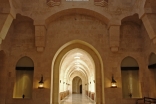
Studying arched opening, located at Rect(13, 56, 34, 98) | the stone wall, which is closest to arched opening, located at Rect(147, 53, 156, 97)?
the stone wall

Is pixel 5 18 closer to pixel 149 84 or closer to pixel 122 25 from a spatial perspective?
pixel 122 25

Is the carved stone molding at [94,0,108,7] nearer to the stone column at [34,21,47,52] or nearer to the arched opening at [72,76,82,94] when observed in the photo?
the stone column at [34,21,47,52]

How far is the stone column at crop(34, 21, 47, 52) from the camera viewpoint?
11157 mm

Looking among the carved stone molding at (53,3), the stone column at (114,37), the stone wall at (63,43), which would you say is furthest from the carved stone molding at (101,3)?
the carved stone molding at (53,3)

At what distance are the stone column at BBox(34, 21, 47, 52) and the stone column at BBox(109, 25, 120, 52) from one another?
490 centimetres

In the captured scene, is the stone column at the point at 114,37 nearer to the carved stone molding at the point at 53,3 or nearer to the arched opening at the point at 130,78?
the arched opening at the point at 130,78

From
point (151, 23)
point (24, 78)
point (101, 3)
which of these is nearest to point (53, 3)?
point (101, 3)

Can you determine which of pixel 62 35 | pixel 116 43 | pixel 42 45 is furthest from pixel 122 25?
pixel 42 45

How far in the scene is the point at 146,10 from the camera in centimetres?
925

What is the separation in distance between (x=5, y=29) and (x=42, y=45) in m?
2.84

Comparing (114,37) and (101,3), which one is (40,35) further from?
A: (114,37)

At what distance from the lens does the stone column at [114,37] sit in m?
11.3

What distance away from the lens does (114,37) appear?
1142 cm

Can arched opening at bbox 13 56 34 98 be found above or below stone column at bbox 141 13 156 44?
below
